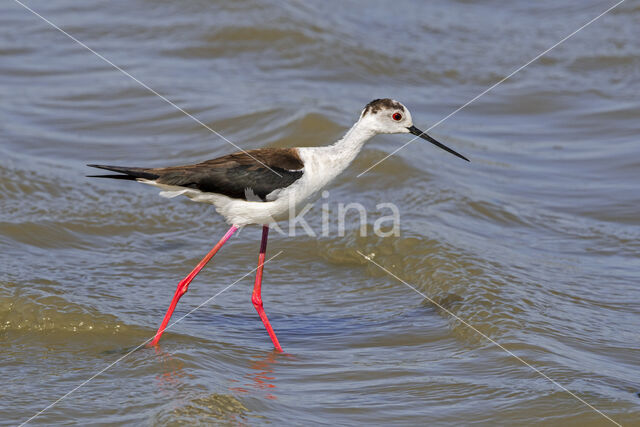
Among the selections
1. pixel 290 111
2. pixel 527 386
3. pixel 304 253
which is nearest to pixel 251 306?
pixel 304 253

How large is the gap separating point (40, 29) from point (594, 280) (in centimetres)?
921

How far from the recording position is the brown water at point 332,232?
5859 millimetres

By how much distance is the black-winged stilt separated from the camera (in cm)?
638

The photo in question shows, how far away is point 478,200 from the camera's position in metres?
9.39

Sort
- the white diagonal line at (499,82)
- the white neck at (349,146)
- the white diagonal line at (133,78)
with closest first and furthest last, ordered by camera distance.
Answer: the white neck at (349,146) < the white diagonal line at (499,82) < the white diagonal line at (133,78)

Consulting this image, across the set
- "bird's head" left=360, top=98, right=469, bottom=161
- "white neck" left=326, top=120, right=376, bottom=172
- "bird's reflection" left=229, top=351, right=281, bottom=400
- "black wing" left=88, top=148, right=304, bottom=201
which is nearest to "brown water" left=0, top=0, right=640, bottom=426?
"bird's reflection" left=229, top=351, right=281, bottom=400

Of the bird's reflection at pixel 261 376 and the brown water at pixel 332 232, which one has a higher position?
the brown water at pixel 332 232

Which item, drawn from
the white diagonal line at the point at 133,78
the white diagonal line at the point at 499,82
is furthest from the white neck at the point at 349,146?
the white diagonal line at the point at 133,78

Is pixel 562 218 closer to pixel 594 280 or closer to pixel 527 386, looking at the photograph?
pixel 594 280

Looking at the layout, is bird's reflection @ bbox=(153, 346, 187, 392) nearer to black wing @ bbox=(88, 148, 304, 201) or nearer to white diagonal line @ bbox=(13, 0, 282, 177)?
black wing @ bbox=(88, 148, 304, 201)

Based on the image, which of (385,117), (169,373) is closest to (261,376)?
(169,373)

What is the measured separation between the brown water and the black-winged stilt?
0.74 m

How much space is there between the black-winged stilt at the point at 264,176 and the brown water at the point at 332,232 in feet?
2.42

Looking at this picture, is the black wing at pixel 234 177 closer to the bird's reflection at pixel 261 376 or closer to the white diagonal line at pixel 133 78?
the bird's reflection at pixel 261 376
